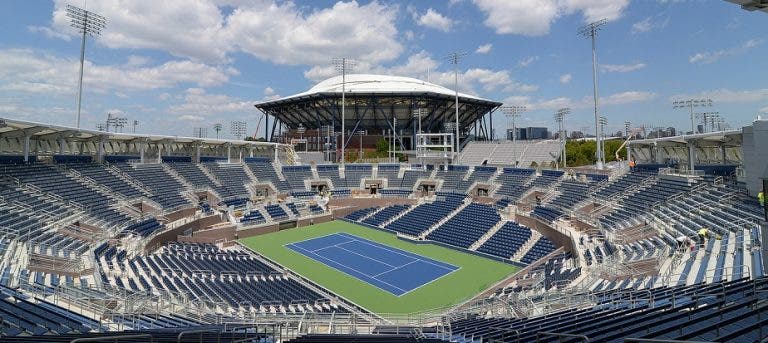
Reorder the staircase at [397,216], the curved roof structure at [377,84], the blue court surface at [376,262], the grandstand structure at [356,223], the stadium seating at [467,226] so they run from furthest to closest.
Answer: the curved roof structure at [377,84], the staircase at [397,216], the stadium seating at [467,226], the blue court surface at [376,262], the grandstand structure at [356,223]

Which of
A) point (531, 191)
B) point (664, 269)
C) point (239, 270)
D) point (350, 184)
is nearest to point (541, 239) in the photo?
point (531, 191)

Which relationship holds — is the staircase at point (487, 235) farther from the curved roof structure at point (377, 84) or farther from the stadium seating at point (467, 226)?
the curved roof structure at point (377, 84)

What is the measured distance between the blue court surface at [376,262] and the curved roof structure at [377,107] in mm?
42337

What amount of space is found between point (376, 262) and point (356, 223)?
1304cm

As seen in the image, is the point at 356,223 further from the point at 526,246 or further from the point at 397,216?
the point at 526,246

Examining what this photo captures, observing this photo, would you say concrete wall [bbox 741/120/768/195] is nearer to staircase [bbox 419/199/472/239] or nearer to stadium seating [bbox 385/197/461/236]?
staircase [bbox 419/199/472/239]

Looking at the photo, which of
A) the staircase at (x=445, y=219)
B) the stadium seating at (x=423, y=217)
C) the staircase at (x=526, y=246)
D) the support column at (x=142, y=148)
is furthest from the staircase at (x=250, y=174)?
the staircase at (x=526, y=246)

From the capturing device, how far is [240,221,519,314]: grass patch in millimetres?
19859

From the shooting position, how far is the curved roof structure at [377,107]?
71562 millimetres

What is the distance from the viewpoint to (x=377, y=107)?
249 ft


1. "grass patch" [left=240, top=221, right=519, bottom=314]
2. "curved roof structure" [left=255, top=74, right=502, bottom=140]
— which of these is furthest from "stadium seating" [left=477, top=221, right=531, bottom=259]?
"curved roof structure" [left=255, top=74, right=502, bottom=140]

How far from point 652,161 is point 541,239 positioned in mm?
20199

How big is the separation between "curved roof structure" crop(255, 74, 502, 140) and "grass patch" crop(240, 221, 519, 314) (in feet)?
A: 137

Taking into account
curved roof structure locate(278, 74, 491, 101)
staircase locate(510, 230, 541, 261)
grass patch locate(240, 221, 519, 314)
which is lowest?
grass patch locate(240, 221, 519, 314)
